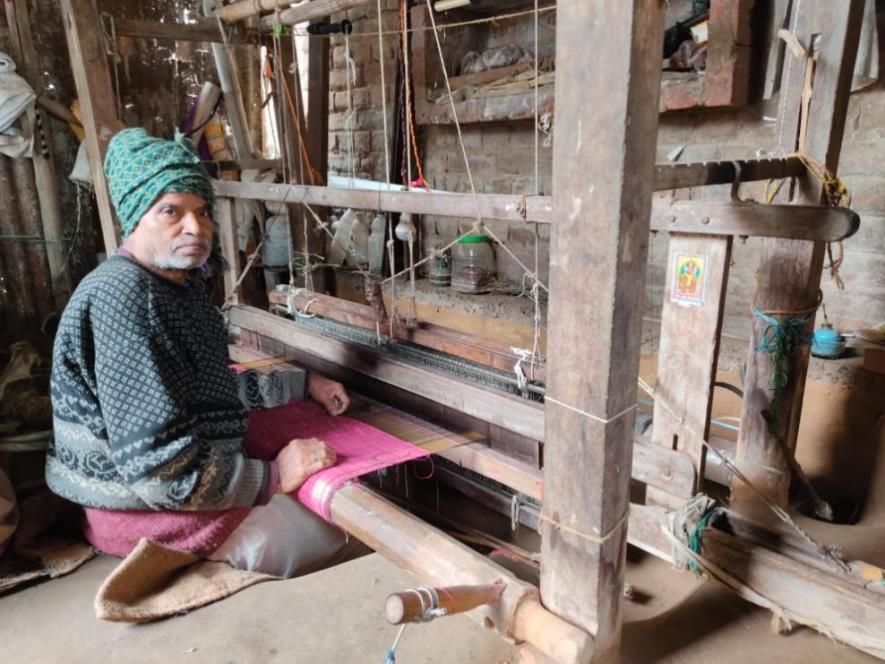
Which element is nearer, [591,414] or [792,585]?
[591,414]

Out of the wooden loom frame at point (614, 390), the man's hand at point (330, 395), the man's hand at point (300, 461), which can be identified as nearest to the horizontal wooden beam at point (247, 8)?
the wooden loom frame at point (614, 390)

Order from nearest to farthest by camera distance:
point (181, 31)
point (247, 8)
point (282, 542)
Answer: point (282, 542), point (247, 8), point (181, 31)

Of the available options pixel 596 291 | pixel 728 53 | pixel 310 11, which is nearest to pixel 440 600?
pixel 596 291

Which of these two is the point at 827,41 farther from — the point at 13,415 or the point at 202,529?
the point at 13,415

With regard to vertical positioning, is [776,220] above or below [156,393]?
above

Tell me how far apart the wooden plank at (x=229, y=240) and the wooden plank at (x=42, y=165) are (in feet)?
5.55

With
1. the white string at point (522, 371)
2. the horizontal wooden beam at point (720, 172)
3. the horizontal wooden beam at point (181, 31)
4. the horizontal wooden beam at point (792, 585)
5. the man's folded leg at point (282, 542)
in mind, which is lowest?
the man's folded leg at point (282, 542)

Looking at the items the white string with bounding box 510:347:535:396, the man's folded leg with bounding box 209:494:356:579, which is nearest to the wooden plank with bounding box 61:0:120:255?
the man's folded leg with bounding box 209:494:356:579

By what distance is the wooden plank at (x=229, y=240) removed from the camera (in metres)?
2.70

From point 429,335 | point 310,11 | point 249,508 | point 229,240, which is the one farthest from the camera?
point 310,11

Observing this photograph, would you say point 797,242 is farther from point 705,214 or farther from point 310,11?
point 310,11

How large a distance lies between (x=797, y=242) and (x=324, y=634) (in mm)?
1575

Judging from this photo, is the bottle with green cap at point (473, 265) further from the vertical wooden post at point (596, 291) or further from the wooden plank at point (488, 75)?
the vertical wooden post at point (596, 291)

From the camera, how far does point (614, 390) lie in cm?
105
